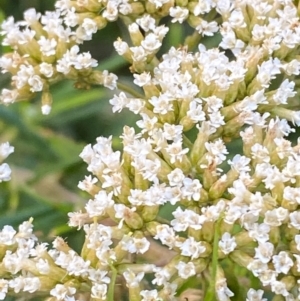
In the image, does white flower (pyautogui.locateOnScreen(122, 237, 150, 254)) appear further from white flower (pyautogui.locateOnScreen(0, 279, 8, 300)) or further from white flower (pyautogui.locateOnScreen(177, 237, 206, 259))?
white flower (pyautogui.locateOnScreen(0, 279, 8, 300))

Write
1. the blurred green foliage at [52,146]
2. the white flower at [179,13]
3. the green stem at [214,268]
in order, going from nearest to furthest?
the green stem at [214,268] < the white flower at [179,13] < the blurred green foliage at [52,146]

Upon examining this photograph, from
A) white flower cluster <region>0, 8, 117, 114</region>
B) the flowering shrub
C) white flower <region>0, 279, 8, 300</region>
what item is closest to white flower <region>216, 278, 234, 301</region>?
the flowering shrub

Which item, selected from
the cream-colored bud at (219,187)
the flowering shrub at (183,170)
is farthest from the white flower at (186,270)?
the cream-colored bud at (219,187)

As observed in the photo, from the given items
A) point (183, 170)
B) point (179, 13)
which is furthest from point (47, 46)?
point (183, 170)

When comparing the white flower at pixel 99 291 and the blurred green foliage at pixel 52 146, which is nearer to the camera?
the white flower at pixel 99 291

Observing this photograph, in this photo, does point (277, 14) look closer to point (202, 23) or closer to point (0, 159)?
point (202, 23)

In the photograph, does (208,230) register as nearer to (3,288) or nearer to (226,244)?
(226,244)

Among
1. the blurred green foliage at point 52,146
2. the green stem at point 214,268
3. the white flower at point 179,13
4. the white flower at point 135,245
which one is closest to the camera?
the green stem at point 214,268

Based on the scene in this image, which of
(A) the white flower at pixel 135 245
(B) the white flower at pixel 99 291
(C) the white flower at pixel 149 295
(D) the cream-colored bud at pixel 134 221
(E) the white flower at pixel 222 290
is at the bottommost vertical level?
(E) the white flower at pixel 222 290

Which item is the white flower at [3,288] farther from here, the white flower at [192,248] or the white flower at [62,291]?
the white flower at [192,248]
